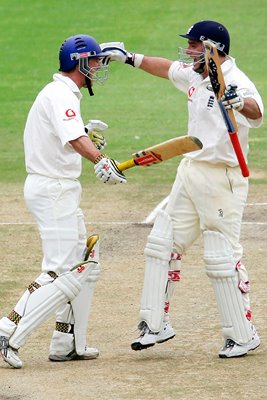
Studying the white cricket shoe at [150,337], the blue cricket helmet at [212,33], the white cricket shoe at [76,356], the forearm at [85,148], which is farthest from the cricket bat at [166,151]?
the white cricket shoe at [76,356]

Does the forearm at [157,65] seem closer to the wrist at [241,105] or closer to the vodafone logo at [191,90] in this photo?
the vodafone logo at [191,90]

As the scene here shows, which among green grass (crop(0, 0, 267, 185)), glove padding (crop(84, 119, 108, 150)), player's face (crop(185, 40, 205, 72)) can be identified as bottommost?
green grass (crop(0, 0, 267, 185))

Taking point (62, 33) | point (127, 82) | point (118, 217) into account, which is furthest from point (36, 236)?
point (62, 33)

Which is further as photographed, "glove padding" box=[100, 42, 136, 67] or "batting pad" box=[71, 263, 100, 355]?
"glove padding" box=[100, 42, 136, 67]

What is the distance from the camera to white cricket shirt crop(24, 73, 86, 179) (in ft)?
25.7

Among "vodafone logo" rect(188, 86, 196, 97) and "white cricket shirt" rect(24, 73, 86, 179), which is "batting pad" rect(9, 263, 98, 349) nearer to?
"white cricket shirt" rect(24, 73, 86, 179)

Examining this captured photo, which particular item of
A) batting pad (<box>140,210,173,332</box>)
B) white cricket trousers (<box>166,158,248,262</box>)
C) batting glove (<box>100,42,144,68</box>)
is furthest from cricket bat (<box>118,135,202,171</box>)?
batting glove (<box>100,42,144,68</box>)

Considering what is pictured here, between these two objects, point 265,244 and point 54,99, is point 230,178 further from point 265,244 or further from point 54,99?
point 265,244

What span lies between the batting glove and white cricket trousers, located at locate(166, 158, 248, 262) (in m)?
1.00

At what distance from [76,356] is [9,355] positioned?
0.53 metres

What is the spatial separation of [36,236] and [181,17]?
52.2ft

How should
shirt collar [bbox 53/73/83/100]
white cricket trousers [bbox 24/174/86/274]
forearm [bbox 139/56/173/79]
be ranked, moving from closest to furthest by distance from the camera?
white cricket trousers [bbox 24/174/86/274], shirt collar [bbox 53/73/83/100], forearm [bbox 139/56/173/79]

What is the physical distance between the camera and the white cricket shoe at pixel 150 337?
8.12 metres

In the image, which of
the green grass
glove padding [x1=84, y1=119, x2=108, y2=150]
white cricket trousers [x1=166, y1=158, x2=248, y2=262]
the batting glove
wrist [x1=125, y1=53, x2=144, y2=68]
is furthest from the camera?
the green grass
